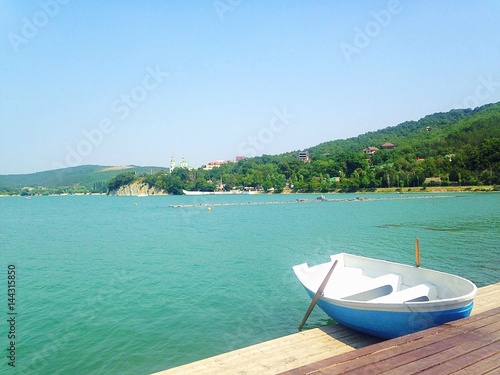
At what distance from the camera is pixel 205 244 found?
97.6 ft

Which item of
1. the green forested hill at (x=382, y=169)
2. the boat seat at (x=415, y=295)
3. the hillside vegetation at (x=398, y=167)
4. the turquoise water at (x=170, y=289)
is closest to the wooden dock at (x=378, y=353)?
the boat seat at (x=415, y=295)

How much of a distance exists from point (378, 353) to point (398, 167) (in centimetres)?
12873

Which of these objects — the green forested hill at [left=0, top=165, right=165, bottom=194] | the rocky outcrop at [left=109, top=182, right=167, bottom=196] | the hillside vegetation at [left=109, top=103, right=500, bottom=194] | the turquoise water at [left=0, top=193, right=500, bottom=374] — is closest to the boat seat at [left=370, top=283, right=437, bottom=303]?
the turquoise water at [left=0, top=193, right=500, bottom=374]

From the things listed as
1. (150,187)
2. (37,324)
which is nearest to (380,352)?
(37,324)

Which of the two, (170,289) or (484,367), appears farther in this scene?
(170,289)

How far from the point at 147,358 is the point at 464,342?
7.03 meters

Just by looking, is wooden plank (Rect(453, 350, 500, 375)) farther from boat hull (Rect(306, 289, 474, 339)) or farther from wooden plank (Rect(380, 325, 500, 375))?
boat hull (Rect(306, 289, 474, 339))

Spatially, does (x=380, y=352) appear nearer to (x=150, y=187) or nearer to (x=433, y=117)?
(x=150, y=187)

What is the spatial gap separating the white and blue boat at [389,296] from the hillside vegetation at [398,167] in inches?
4139

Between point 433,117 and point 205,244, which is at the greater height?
point 433,117

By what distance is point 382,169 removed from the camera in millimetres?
127625

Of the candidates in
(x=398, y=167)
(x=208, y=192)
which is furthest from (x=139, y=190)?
(x=398, y=167)

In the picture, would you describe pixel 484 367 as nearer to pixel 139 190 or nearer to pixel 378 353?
pixel 378 353

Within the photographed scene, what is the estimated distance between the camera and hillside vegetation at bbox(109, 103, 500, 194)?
357 ft
